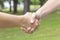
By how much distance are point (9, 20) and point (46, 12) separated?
2.37ft

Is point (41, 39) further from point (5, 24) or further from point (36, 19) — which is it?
point (5, 24)

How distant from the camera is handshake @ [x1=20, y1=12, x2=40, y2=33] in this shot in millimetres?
3149

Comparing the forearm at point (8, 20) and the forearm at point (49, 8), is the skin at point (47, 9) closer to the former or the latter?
the forearm at point (49, 8)

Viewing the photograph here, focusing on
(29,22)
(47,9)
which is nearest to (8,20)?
(29,22)

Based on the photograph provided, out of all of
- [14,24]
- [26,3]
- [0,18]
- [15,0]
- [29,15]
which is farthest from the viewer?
[15,0]

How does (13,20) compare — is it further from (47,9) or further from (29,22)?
(47,9)

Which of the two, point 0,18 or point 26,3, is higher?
point 0,18

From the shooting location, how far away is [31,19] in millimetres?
3256

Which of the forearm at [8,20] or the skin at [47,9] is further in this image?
the skin at [47,9]

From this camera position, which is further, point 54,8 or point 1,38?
point 1,38

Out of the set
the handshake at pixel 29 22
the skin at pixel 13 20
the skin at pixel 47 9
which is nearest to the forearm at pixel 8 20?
the skin at pixel 13 20

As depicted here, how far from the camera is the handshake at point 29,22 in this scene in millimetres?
3149

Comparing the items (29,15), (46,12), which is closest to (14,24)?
(29,15)

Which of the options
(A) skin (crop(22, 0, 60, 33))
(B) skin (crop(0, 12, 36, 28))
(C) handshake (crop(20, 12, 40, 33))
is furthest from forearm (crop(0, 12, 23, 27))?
(A) skin (crop(22, 0, 60, 33))
